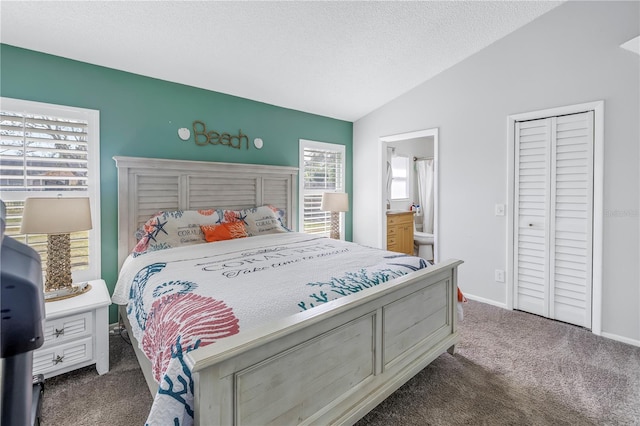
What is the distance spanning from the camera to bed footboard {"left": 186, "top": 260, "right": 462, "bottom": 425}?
1116mm

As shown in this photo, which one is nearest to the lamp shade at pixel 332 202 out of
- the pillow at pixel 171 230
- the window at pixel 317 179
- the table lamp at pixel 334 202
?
the table lamp at pixel 334 202

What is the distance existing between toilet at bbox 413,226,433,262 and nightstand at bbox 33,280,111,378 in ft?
14.7

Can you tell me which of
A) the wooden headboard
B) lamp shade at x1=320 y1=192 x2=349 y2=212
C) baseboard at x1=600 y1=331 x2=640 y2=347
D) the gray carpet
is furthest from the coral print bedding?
baseboard at x1=600 y1=331 x2=640 y2=347

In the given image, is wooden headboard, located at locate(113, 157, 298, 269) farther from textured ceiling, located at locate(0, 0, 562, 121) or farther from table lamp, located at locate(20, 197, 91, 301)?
textured ceiling, located at locate(0, 0, 562, 121)

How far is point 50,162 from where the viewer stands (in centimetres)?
255

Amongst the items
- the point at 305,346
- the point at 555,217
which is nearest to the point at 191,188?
the point at 305,346

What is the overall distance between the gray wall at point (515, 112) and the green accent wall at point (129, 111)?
1.90 meters

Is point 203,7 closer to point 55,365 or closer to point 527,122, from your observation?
point 55,365

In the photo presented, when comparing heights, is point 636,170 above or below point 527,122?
below

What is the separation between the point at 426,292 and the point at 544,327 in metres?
1.64

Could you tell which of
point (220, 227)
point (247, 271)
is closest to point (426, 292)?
point (247, 271)

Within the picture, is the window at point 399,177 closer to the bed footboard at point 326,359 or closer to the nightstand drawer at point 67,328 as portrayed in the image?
the bed footboard at point 326,359

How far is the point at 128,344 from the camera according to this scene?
2.59 meters

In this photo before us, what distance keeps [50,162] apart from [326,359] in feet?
8.82
